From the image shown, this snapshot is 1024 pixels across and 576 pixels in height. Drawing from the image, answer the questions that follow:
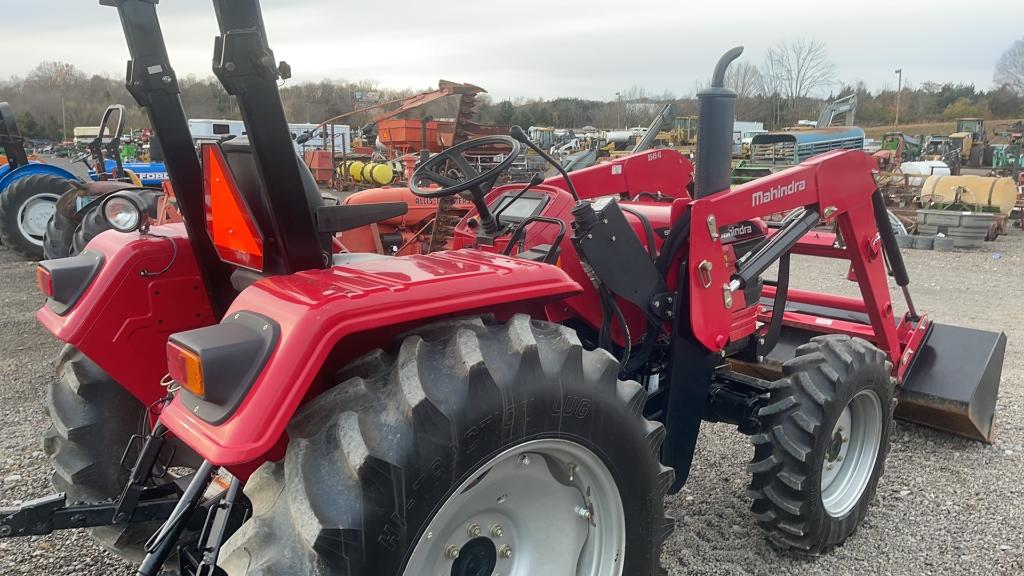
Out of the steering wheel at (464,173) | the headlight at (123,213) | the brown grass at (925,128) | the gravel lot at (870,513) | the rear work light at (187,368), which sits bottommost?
the gravel lot at (870,513)

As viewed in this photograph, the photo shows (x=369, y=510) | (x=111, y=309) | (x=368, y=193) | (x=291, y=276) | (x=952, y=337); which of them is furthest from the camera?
(x=368, y=193)

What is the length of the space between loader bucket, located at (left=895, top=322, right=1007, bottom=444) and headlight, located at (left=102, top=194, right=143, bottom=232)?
372 cm

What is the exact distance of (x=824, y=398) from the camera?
2615 millimetres

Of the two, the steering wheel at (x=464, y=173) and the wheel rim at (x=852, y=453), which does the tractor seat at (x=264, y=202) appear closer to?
the steering wheel at (x=464, y=173)

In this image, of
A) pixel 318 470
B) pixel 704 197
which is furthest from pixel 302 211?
pixel 704 197

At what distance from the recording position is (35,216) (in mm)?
9312

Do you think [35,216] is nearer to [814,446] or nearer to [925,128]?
[814,446]

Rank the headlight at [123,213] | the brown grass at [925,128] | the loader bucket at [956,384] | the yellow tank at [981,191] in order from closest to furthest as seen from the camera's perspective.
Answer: the headlight at [123,213]
the loader bucket at [956,384]
the yellow tank at [981,191]
the brown grass at [925,128]

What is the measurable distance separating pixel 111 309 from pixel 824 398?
2503 mm

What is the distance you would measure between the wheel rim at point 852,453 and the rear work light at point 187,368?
243 centimetres

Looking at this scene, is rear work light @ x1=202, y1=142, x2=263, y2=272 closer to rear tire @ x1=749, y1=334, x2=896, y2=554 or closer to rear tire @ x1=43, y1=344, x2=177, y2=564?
rear tire @ x1=43, y1=344, x2=177, y2=564

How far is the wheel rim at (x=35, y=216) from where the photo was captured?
362 inches

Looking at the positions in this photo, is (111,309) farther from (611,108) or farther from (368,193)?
(611,108)

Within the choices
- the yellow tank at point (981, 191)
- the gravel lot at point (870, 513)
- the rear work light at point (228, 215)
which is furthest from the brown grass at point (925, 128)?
the rear work light at point (228, 215)
